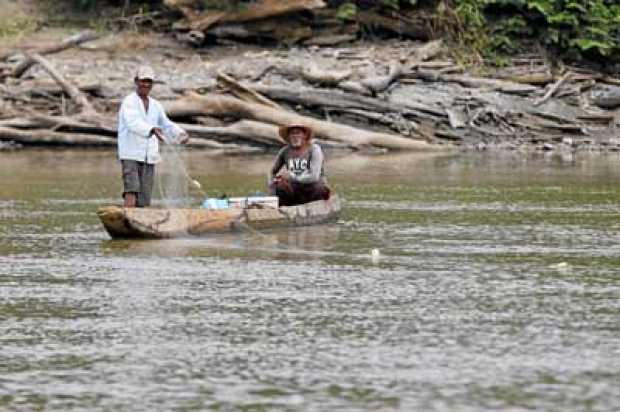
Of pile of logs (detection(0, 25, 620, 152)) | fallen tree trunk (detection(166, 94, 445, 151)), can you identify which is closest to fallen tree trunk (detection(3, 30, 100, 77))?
pile of logs (detection(0, 25, 620, 152))

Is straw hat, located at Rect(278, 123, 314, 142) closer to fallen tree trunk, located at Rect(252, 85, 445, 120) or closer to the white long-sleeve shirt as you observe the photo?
the white long-sleeve shirt

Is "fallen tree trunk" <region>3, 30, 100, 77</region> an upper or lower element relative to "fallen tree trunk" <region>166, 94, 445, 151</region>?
upper

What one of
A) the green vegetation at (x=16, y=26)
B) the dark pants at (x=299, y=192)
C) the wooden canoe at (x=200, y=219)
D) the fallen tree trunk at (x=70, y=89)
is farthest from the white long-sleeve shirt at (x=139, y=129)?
the green vegetation at (x=16, y=26)

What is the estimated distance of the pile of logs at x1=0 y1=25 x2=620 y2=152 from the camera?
34.1 m

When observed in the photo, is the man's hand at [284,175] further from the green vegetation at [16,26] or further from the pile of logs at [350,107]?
the green vegetation at [16,26]

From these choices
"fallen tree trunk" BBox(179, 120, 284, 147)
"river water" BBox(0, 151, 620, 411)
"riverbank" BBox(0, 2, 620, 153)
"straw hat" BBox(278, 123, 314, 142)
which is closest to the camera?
"river water" BBox(0, 151, 620, 411)

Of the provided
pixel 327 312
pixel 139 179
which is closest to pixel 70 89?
pixel 139 179

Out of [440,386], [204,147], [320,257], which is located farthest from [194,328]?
[204,147]

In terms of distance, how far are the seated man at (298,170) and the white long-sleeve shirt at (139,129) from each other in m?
1.86

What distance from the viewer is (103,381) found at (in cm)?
1041

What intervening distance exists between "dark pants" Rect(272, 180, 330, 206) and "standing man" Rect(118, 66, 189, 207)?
6.39 feet

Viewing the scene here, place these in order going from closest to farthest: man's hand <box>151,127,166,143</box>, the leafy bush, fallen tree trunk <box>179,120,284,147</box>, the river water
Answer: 1. the river water
2. man's hand <box>151,127,166,143</box>
3. fallen tree trunk <box>179,120,284,147</box>
4. the leafy bush

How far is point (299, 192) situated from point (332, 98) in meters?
15.0

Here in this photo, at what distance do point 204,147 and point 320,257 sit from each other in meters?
17.9
